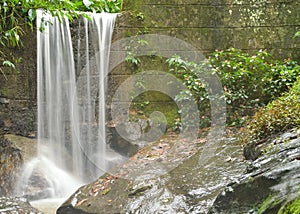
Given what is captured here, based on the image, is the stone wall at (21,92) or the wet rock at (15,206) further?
the stone wall at (21,92)

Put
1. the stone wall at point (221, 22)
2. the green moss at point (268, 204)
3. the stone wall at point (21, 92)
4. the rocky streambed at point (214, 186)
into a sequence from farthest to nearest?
the stone wall at point (221, 22) < the stone wall at point (21, 92) < the rocky streambed at point (214, 186) < the green moss at point (268, 204)

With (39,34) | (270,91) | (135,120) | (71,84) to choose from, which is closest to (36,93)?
(71,84)

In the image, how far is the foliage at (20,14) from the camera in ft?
16.8

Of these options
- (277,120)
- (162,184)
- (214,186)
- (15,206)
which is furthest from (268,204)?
(15,206)

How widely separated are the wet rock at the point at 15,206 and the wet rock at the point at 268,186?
6.89 ft

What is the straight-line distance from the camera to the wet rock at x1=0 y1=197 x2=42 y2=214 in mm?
3505

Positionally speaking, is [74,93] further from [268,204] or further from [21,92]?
[268,204]

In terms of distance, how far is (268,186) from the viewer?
2211mm

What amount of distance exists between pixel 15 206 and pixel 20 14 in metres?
3.80

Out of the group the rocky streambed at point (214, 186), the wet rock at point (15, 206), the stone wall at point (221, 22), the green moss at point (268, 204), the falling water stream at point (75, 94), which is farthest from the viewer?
the stone wall at point (221, 22)

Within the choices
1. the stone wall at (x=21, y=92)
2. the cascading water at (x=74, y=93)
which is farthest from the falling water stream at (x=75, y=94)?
the stone wall at (x=21, y=92)

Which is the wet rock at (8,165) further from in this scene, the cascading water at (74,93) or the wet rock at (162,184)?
the wet rock at (162,184)

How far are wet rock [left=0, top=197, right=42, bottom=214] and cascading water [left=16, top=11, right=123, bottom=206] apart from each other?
209 centimetres

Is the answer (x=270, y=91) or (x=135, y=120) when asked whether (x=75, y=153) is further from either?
(x=270, y=91)
